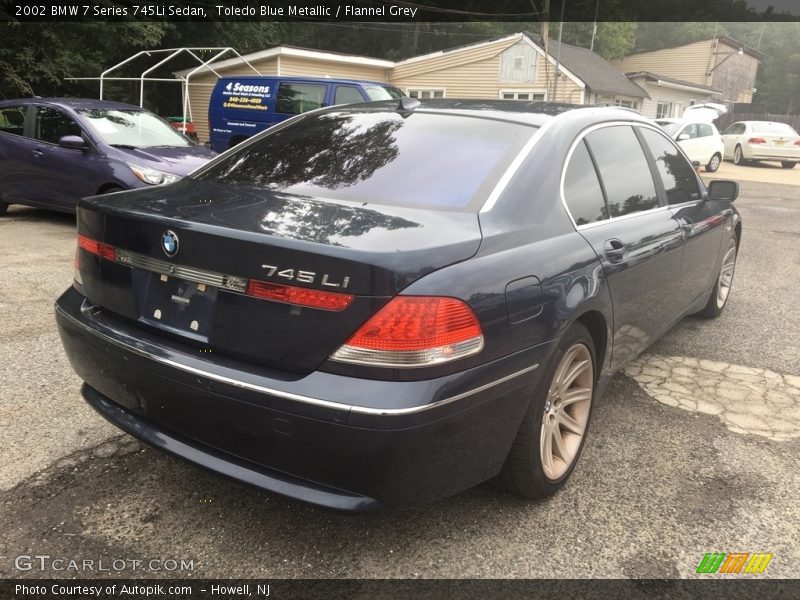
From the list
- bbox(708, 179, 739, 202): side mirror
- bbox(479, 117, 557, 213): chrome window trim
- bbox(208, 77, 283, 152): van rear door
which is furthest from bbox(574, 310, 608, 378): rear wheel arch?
bbox(208, 77, 283, 152): van rear door

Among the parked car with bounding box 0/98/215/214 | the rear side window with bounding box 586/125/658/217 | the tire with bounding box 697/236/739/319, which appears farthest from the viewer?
the parked car with bounding box 0/98/215/214

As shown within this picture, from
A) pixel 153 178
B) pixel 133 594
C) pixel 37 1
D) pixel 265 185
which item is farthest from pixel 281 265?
pixel 37 1

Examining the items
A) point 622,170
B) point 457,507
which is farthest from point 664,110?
point 457,507

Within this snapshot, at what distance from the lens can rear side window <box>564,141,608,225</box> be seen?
278cm

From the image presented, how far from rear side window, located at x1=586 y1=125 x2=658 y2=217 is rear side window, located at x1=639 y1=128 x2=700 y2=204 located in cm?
22

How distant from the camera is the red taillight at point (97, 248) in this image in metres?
2.46

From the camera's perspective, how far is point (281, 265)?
6.57 ft

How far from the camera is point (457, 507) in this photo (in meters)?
2.62

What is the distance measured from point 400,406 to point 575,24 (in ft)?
182

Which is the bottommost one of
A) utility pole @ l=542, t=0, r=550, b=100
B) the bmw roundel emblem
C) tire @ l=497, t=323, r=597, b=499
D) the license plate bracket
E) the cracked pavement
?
the cracked pavement

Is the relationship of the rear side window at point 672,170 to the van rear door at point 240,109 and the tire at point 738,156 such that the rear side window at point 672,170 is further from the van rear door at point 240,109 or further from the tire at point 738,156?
the tire at point 738,156

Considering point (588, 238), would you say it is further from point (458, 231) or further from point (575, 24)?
point (575, 24)

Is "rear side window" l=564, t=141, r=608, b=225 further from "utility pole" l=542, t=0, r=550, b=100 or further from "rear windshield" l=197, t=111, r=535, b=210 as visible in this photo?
"utility pole" l=542, t=0, r=550, b=100

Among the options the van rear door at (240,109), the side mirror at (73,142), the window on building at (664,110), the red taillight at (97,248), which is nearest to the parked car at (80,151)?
the side mirror at (73,142)
